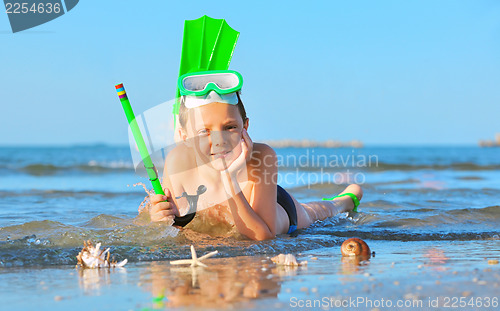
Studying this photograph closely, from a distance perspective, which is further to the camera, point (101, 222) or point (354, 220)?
point (354, 220)

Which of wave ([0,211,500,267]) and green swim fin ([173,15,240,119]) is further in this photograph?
green swim fin ([173,15,240,119])

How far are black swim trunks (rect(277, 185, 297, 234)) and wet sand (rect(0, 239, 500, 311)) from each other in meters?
1.39

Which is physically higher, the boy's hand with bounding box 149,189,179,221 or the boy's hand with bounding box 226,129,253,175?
the boy's hand with bounding box 226,129,253,175

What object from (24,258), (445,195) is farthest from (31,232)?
(445,195)

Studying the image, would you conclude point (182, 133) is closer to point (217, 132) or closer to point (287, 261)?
point (217, 132)

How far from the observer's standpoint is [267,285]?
104 inches

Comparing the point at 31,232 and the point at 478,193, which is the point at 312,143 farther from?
the point at 31,232

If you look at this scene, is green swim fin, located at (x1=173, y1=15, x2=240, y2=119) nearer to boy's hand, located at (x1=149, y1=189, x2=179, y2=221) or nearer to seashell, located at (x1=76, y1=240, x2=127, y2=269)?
boy's hand, located at (x1=149, y1=189, x2=179, y2=221)

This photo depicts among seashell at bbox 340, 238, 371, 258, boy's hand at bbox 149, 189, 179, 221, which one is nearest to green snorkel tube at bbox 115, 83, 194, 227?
boy's hand at bbox 149, 189, 179, 221

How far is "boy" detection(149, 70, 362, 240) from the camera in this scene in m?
3.85

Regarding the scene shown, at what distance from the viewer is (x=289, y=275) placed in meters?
2.91

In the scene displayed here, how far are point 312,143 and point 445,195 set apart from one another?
44975 millimetres

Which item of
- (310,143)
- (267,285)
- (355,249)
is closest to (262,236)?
(355,249)

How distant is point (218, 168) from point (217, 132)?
261 mm
